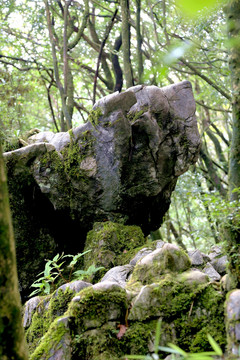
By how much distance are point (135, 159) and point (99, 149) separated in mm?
624

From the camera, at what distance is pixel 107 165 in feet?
18.4

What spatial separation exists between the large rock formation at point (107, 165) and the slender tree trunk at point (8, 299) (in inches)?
150

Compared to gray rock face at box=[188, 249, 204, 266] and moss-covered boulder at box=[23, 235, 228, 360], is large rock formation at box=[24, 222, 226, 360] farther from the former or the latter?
gray rock face at box=[188, 249, 204, 266]

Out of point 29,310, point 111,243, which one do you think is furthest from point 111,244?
point 29,310

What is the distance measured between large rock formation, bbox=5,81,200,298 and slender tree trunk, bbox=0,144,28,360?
12.5ft

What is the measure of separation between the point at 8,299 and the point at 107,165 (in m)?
3.96

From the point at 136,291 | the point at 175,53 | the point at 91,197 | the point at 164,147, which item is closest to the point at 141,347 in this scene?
the point at 136,291

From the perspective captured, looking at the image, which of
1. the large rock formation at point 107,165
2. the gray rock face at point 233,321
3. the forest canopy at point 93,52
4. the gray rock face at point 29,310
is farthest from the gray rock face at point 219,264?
the forest canopy at point 93,52

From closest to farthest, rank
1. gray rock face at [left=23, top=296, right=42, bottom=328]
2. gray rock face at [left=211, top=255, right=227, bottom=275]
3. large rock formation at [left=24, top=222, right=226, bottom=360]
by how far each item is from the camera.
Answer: large rock formation at [left=24, top=222, right=226, bottom=360] < gray rock face at [left=23, top=296, right=42, bottom=328] < gray rock face at [left=211, top=255, right=227, bottom=275]

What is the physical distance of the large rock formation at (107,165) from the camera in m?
5.59

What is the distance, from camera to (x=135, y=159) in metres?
5.65

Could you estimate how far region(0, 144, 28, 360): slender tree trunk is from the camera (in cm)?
175

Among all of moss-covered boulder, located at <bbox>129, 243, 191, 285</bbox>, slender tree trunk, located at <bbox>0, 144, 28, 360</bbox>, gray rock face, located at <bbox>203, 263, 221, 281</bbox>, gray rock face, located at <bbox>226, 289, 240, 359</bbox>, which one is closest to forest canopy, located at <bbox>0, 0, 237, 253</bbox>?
gray rock face, located at <bbox>203, 263, 221, 281</bbox>

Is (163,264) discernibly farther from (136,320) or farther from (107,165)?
(107,165)
